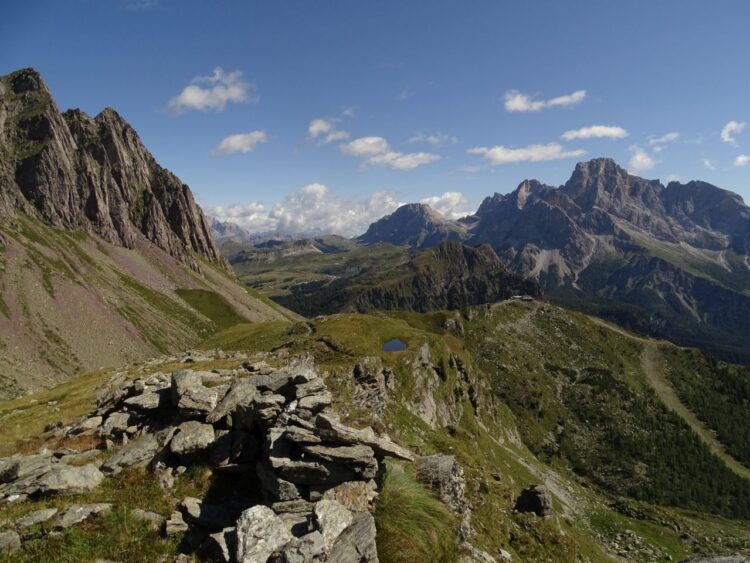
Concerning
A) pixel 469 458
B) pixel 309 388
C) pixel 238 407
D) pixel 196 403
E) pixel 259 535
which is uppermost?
pixel 309 388

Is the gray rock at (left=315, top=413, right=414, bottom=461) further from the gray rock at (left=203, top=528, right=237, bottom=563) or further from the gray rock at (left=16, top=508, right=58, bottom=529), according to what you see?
the gray rock at (left=16, top=508, right=58, bottom=529)

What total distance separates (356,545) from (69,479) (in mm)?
13459

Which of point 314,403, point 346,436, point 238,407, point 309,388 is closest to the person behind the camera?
point 346,436

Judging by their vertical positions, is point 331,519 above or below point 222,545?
above

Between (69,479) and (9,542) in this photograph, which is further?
(69,479)

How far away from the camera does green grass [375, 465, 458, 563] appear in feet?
49.2

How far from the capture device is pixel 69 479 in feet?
60.7

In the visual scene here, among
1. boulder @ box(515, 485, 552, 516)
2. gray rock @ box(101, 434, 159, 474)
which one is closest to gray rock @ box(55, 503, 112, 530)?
gray rock @ box(101, 434, 159, 474)

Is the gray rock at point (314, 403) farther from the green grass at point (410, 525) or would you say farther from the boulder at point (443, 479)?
the boulder at point (443, 479)

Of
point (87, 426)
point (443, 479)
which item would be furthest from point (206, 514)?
point (87, 426)

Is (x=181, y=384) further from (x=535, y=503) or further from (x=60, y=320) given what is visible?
(x=60, y=320)

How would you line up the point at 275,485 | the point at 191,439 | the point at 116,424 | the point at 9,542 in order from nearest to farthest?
the point at 9,542, the point at 275,485, the point at 191,439, the point at 116,424

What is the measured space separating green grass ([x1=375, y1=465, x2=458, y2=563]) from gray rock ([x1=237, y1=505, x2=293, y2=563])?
3503 mm

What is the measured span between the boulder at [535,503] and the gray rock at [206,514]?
2153 centimetres
